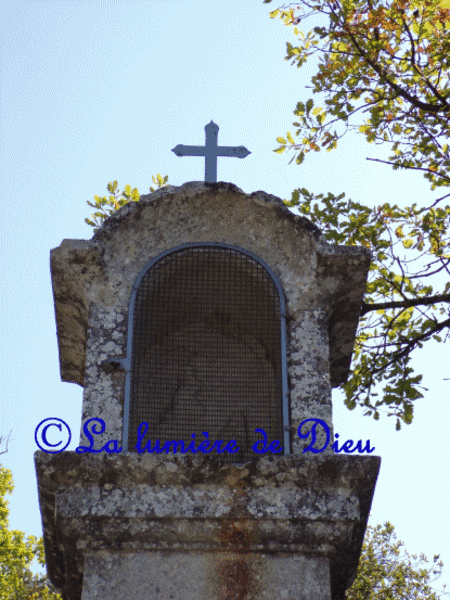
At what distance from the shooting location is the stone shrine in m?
4.23

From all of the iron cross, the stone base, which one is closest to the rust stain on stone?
the stone base

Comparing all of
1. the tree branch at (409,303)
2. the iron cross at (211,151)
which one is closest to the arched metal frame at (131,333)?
the iron cross at (211,151)

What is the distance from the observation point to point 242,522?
167 inches

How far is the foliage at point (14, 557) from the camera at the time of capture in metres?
13.2

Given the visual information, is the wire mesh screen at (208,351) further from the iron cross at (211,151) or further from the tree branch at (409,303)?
the tree branch at (409,303)

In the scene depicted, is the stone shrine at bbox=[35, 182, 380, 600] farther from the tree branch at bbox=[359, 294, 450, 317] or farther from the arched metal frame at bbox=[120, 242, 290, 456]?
the tree branch at bbox=[359, 294, 450, 317]

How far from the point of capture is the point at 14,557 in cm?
1334

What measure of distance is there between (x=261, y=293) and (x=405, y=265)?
7.84ft

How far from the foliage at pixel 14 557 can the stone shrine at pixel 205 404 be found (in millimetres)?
8238

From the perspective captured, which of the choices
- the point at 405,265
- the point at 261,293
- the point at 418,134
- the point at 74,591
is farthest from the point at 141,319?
the point at 418,134

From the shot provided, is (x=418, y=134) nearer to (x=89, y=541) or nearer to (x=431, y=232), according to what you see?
(x=431, y=232)

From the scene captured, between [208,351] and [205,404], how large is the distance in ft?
1.58

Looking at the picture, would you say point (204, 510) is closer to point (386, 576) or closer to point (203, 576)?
point (203, 576)

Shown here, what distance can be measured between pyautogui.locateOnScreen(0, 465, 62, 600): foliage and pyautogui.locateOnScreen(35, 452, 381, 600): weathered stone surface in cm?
911
